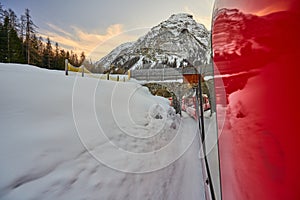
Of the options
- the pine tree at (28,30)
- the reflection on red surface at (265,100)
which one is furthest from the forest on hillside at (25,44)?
the reflection on red surface at (265,100)

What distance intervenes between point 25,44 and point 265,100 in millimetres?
22721

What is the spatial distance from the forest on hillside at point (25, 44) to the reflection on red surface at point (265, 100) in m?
16.2

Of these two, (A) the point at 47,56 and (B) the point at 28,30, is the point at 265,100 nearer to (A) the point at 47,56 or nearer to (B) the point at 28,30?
(B) the point at 28,30

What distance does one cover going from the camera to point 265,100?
1.79ft

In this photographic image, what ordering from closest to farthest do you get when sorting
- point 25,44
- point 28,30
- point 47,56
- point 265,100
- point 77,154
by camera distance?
1. point 265,100
2. point 77,154
3. point 25,44
4. point 28,30
5. point 47,56

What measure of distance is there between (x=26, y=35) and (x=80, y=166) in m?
22.1

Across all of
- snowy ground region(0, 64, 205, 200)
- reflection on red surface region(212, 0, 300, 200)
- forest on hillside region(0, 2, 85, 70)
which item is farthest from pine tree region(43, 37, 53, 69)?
reflection on red surface region(212, 0, 300, 200)

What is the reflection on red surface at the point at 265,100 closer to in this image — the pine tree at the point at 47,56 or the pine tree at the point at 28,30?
the pine tree at the point at 28,30

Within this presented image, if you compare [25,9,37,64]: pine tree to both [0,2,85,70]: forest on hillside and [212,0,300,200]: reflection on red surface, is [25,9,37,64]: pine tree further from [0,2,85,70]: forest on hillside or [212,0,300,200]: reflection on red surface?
[212,0,300,200]: reflection on red surface

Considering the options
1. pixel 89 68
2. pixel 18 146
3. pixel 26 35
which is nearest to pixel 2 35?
pixel 26 35

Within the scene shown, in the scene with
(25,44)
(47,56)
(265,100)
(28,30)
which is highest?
(28,30)

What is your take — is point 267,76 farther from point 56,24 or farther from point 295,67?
point 56,24

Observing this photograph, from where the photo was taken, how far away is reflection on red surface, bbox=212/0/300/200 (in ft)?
1.43

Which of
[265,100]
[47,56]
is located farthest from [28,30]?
[265,100]
